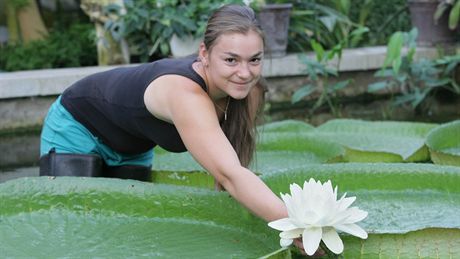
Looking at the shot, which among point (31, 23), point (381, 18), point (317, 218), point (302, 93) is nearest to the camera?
point (317, 218)

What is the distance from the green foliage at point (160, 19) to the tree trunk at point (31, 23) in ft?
3.98

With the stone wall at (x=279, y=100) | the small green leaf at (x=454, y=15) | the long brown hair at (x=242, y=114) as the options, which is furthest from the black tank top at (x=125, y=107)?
the small green leaf at (x=454, y=15)

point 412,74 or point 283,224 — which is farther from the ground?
point 283,224

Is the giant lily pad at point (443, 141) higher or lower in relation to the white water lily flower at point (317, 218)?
lower

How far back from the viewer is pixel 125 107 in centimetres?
261

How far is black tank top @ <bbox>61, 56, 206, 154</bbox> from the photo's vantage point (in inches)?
99.3

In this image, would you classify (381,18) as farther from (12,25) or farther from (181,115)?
(181,115)

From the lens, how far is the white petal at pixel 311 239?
1892 mm

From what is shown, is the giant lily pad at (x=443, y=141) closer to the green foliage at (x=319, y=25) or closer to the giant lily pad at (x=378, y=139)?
the giant lily pad at (x=378, y=139)

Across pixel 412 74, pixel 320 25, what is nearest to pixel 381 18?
pixel 320 25

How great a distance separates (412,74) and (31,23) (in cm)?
318

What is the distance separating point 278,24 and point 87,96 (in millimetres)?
3787

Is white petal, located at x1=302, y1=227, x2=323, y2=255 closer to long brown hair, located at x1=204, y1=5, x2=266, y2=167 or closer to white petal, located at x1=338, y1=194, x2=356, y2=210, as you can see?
white petal, located at x1=338, y1=194, x2=356, y2=210

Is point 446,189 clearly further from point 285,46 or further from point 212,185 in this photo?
point 285,46
